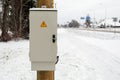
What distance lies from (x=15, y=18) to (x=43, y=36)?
2172cm

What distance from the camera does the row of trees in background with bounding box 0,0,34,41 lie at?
22.7m

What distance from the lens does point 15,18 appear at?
2425 centimetres

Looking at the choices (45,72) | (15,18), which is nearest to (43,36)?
(45,72)

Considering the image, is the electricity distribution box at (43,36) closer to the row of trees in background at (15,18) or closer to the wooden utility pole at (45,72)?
the wooden utility pole at (45,72)

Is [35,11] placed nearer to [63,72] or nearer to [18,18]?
[63,72]

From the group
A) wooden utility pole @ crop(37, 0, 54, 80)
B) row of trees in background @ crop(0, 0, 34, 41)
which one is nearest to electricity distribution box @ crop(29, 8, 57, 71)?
wooden utility pole @ crop(37, 0, 54, 80)

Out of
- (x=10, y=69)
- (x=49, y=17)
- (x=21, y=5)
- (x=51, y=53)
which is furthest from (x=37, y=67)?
(x=21, y=5)

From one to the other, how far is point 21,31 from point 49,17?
21.3m

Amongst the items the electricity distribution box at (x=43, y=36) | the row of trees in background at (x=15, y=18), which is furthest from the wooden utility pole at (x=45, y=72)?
the row of trees in background at (x=15, y=18)

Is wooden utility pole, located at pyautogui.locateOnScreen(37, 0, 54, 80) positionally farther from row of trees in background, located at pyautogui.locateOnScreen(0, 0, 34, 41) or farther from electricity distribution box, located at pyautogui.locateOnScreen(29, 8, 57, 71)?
row of trees in background, located at pyautogui.locateOnScreen(0, 0, 34, 41)

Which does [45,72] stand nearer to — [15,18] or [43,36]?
[43,36]

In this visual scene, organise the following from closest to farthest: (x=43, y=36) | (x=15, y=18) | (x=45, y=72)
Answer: (x=43, y=36) → (x=45, y=72) → (x=15, y=18)

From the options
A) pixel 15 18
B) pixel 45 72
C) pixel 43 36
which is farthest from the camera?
pixel 15 18

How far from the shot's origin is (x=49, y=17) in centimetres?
319
